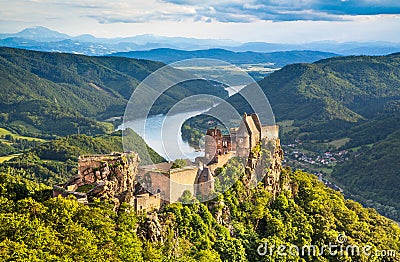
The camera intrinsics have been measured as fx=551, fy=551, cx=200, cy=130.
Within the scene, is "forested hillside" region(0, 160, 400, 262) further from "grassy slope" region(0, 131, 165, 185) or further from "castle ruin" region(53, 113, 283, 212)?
"grassy slope" region(0, 131, 165, 185)

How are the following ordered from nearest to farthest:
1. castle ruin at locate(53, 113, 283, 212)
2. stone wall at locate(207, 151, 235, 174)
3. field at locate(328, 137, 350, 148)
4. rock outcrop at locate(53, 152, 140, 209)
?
1. rock outcrop at locate(53, 152, 140, 209)
2. castle ruin at locate(53, 113, 283, 212)
3. stone wall at locate(207, 151, 235, 174)
4. field at locate(328, 137, 350, 148)

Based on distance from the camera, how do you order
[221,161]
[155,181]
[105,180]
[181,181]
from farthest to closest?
[221,161]
[181,181]
[155,181]
[105,180]

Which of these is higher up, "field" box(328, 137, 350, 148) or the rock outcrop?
the rock outcrop

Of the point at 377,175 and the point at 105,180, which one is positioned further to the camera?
the point at 377,175

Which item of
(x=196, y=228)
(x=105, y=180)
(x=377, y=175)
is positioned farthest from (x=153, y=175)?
(x=377, y=175)

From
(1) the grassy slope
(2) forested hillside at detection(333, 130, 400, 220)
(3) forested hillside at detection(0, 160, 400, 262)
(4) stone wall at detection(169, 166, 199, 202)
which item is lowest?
(2) forested hillside at detection(333, 130, 400, 220)

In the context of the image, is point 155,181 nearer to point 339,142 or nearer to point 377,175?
point 377,175

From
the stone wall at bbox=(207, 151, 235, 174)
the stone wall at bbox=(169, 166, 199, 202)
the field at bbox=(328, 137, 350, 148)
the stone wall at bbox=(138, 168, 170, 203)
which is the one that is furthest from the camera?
the field at bbox=(328, 137, 350, 148)

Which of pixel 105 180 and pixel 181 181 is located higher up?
pixel 105 180

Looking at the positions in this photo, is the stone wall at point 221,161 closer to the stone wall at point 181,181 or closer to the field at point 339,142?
the stone wall at point 181,181

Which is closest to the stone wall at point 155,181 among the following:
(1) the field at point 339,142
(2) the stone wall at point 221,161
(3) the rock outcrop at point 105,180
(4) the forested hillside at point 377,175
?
(3) the rock outcrop at point 105,180

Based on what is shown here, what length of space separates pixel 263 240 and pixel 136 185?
36.9 ft

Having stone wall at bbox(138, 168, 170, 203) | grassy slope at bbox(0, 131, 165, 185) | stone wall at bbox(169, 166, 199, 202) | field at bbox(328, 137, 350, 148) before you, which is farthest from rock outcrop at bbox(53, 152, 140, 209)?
field at bbox(328, 137, 350, 148)

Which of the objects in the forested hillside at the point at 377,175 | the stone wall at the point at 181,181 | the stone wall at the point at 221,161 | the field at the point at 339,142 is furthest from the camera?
the field at the point at 339,142
